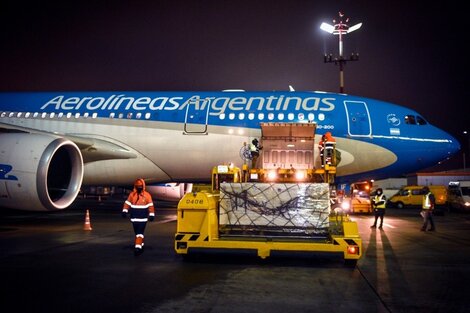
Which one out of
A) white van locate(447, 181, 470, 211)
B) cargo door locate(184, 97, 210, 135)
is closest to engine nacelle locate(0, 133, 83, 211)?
cargo door locate(184, 97, 210, 135)

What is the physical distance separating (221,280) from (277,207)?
228cm

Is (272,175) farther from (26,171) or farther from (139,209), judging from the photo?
(26,171)

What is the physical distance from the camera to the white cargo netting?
827cm

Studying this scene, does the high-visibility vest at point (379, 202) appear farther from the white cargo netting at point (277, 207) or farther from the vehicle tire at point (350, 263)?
the vehicle tire at point (350, 263)

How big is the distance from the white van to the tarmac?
62.1ft

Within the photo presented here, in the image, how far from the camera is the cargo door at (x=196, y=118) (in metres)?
14.1

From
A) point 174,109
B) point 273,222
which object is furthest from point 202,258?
point 174,109

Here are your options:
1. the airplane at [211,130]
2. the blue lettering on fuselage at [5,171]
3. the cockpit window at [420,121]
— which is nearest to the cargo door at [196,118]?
the airplane at [211,130]

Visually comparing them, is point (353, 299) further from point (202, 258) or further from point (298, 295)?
point (202, 258)

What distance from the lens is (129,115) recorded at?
48.0 feet

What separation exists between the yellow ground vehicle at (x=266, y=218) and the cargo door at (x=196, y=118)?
517 centimetres

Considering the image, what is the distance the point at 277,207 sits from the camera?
833cm

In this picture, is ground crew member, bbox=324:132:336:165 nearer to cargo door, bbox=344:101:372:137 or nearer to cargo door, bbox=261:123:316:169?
cargo door, bbox=261:123:316:169

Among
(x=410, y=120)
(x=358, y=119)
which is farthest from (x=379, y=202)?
(x=358, y=119)
